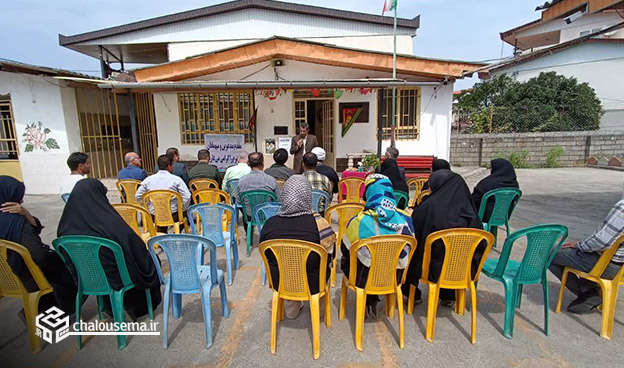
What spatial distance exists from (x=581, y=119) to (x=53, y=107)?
755 inches

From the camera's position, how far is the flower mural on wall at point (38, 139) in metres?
8.38

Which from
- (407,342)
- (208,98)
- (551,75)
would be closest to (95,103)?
(208,98)

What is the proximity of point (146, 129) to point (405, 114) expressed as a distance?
8757 mm

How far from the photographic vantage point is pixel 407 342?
2.49 m

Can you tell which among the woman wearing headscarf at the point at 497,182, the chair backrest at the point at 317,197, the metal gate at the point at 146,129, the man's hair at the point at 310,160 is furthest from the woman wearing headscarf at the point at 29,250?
the metal gate at the point at 146,129

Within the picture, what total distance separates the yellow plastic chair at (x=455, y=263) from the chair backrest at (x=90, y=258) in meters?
2.34

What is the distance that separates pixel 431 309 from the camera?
2447 mm

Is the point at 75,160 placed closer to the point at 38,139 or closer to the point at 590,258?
the point at 590,258

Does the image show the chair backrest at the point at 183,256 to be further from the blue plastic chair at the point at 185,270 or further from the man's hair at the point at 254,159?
the man's hair at the point at 254,159

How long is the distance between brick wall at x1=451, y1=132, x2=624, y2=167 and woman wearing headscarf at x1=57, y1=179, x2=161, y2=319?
12931 mm

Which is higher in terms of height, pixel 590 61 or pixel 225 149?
pixel 590 61

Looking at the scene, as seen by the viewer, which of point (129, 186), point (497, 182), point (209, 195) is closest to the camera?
point (497, 182)

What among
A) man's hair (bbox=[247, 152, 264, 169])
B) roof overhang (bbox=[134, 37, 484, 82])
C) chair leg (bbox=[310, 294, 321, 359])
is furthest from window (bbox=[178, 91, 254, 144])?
chair leg (bbox=[310, 294, 321, 359])

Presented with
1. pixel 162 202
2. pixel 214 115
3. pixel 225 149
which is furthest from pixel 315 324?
pixel 214 115
